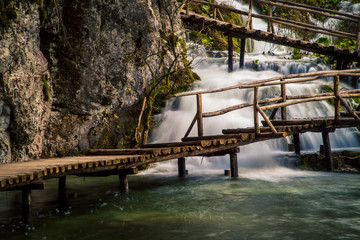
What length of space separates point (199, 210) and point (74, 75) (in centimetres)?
677

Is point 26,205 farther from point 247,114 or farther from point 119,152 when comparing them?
point 247,114

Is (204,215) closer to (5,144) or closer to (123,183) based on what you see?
(123,183)

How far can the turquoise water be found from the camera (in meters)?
5.05

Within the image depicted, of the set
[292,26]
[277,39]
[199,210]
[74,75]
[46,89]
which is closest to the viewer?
[199,210]

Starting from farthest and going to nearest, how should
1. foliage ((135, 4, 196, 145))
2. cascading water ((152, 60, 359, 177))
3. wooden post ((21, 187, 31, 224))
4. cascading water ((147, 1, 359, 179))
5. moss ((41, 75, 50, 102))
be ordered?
foliage ((135, 4, 196, 145)) < cascading water ((152, 60, 359, 177)) < cascading water ((147, 1, 359, 179)) < moss ((41, 75, 50, 102)) < wooden post ((21, 187, 31, 224))

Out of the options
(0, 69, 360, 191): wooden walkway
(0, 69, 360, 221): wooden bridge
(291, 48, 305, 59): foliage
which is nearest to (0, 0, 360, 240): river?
(0, 69, 360, 221): wooden bridge

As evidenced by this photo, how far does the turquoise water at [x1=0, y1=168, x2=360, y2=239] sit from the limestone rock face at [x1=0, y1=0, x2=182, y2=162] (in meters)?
2.00

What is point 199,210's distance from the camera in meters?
6.33

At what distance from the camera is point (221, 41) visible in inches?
831

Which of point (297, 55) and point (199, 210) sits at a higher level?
point (297, 55)

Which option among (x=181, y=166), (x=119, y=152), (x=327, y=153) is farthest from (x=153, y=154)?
(x=327, y=153)

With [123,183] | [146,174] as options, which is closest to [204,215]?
[123,183]

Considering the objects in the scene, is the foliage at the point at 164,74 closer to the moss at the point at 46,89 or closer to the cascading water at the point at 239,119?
the cascading water at the point at 239,119

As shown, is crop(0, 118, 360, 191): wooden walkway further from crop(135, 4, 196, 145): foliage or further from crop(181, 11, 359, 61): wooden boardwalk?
crop(181, 11, 359, 61): wooden boardwalk
